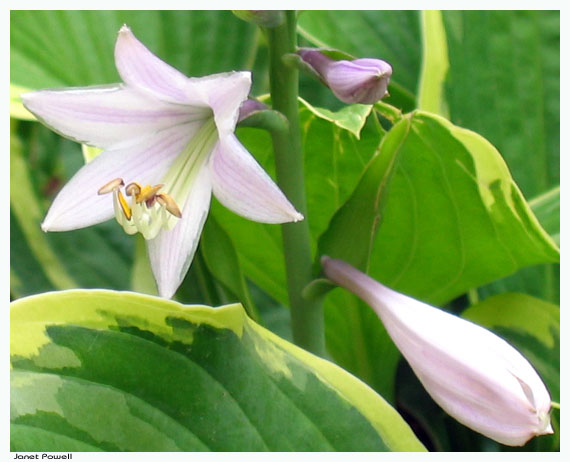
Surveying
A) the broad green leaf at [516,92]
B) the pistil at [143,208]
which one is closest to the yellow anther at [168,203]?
the pistil at [143,208]

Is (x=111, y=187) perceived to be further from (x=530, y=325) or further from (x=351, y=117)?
(x=530, y=325)

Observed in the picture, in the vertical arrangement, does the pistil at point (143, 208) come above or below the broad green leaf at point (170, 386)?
above

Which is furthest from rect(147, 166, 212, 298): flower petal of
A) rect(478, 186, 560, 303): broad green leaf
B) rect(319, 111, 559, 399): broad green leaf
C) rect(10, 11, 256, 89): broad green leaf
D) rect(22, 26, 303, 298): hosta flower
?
rect(478, 186, 560, 303): broad green leaf

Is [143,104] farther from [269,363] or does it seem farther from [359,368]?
[359,368]

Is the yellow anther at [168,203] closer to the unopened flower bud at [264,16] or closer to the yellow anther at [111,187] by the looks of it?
the yellow anther at [111,187]

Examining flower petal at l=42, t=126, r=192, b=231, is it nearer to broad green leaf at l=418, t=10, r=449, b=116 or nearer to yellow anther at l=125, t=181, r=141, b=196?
yellow anther at l=125, t=181, r=141, b=196

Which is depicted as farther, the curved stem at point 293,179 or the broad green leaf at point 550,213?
the broad green leaf at point 550,213

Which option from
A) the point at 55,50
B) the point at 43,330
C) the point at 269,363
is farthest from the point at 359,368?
the point at 55,50

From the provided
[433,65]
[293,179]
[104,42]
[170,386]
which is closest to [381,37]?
[433,65]
